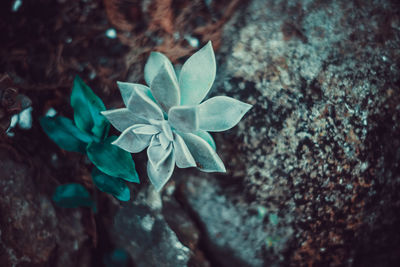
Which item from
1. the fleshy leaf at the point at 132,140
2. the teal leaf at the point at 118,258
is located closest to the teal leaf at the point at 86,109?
the fleshy leaf at the point at 132,140

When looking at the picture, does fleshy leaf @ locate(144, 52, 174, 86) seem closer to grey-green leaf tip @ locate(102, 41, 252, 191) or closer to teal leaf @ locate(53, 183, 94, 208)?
grey-green leaf tip @ locate(102, 41, 252, 191)

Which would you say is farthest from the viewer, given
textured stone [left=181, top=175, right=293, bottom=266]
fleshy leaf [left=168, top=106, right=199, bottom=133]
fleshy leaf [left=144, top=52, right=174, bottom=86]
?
textured stone [left=181, top=175, right=293, bottom=266]

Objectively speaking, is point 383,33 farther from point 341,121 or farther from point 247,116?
point 247,116

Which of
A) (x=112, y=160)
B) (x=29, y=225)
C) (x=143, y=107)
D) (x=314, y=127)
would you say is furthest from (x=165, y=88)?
(x=29, y=225)

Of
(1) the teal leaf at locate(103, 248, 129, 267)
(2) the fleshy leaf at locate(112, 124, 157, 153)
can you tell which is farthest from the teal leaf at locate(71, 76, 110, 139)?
(1) the teal leaf at locate(103, 248, 129, 267)

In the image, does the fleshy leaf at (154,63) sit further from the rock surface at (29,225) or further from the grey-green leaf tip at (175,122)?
the rock surface at (29,225)

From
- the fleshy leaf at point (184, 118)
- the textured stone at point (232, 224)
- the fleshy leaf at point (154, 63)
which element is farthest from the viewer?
the textured stone at point (232, 224)
